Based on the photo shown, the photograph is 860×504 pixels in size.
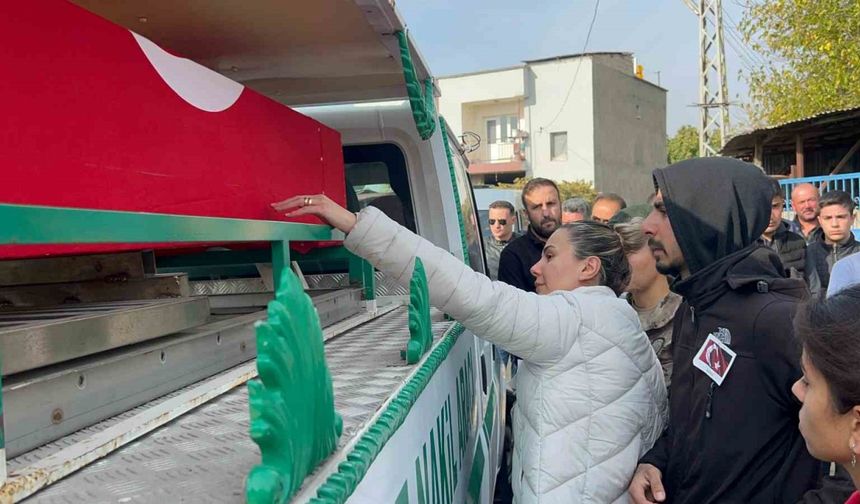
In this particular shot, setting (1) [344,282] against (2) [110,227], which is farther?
(1) [344,282]

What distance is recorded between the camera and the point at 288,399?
0.92m

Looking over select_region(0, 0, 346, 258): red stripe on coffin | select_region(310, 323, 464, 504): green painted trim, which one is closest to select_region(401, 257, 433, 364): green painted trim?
select_region(310, 323, 464, 504): green painted trim

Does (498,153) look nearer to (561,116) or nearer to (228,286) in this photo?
(561,116)

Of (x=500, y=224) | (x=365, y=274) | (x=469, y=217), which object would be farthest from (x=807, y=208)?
(x=365, y=274)

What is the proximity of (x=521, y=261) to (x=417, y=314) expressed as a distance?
7.86ft

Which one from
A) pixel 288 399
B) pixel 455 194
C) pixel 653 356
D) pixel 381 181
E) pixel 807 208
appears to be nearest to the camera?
pixel 288 399

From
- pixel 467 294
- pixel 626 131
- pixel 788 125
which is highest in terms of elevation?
pixel 626 131

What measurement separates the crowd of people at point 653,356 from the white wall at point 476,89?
108 feet

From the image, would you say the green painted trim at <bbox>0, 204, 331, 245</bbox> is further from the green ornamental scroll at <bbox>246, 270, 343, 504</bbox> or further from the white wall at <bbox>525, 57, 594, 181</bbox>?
the white wall at <bbox>525, 57, 594, 181</bbox>

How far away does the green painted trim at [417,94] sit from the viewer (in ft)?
8.01

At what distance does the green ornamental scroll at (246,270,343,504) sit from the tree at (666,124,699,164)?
62743 mm

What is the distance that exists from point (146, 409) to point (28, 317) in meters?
0.36

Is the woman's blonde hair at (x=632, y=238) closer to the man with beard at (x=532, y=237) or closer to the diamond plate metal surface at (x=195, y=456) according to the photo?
the man with beard at (x=532, y=237)

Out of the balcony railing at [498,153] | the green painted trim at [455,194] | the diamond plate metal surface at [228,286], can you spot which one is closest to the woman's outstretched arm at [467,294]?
the diamond plate metal surface at [228,286]
